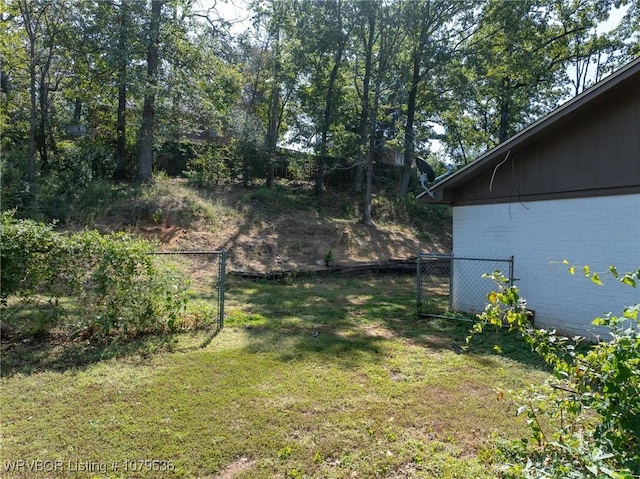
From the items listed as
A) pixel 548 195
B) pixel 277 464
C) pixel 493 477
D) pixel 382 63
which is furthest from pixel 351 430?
pixel 382 63

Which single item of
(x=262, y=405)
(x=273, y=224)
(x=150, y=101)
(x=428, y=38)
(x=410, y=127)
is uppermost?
(x=428, y=38)

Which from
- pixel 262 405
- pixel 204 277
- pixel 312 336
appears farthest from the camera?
pixel 204 277

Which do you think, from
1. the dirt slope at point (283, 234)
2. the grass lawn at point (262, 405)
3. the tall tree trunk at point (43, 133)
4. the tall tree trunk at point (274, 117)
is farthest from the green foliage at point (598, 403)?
the tall tree trunk at point (43, 133)

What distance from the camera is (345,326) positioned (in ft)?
20.6

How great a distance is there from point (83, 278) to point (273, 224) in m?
9.92

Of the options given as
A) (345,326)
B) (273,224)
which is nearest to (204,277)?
(273,224)

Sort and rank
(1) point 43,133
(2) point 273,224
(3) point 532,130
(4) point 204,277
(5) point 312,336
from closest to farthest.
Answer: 1. (5) point 312,336
2. (3) point 532,130
3. (4) point 204,277
4. (1) point 43,133
5. (2) point 273,224

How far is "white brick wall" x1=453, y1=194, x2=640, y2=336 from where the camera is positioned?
525cm

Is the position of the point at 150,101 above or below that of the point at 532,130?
above

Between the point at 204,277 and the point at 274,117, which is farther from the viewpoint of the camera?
the point at 274,117

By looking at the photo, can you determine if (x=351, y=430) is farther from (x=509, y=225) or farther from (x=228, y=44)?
(x=228, y=44)

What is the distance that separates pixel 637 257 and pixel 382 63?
14.1m

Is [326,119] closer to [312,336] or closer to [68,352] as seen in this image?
[312,336]

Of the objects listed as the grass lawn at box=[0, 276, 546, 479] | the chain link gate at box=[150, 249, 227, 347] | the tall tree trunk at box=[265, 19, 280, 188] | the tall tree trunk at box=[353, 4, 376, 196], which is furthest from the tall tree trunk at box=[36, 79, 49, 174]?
the tall tree trunk at box=[353, 4, 376, 196]
